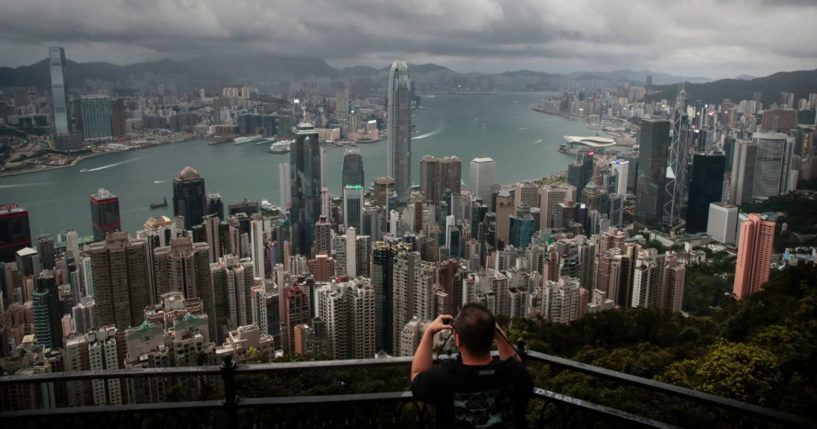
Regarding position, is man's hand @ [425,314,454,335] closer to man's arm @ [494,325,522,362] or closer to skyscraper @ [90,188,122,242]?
man's arm @ [494,325,522,362]

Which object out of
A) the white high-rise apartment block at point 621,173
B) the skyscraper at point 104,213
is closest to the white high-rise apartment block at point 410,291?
the skyscraper at point 104,213

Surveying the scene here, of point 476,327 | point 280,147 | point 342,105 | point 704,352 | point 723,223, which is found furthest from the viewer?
point 342,105

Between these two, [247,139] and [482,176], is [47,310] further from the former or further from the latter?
[482,176]

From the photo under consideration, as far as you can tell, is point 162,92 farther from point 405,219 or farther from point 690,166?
point 690,166

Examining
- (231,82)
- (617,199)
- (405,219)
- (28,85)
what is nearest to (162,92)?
(231,82)

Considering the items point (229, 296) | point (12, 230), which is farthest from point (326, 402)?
point (12, 230)
